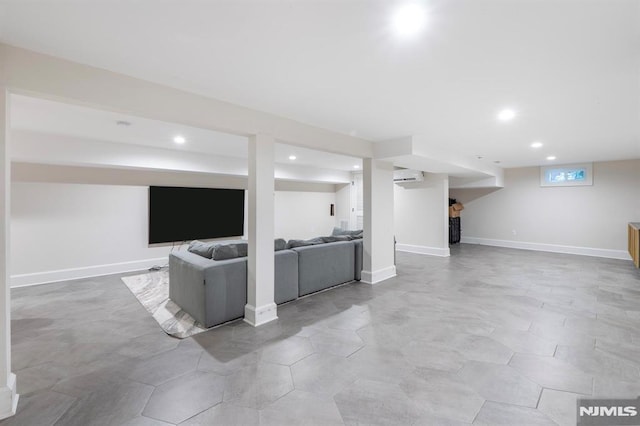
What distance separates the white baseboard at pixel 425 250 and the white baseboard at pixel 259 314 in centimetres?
549

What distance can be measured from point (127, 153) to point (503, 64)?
225 inches

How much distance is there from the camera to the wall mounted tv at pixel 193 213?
20.0 feet

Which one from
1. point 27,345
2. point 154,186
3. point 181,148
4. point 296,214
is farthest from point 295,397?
point 296,214

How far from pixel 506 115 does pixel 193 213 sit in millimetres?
6029

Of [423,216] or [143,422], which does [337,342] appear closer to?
[143,422]

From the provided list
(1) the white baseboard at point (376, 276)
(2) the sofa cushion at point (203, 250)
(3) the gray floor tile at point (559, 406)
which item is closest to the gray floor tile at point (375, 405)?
(3) the gray floor tile at point (559, 406)

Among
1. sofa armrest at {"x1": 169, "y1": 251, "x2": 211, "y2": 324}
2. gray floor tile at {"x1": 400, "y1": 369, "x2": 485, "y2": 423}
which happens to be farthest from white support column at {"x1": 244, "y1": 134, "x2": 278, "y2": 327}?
gray floor tile at {"x1": 400, "y1": 369, "x2": 485, "y2": 423}

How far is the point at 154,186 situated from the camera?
6047 mm

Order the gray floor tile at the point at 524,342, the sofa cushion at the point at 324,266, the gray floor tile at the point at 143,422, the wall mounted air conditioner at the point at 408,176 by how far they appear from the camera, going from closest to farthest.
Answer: the gray floor tile at the point at 143,422 → the gray floor tile at the point at 524,342 → the sofa cushion at the point at 324,266 → the wall mounted air conditioner at the point at 408,176

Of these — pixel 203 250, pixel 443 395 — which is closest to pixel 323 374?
pixel 443 395

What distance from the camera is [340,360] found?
2.56m

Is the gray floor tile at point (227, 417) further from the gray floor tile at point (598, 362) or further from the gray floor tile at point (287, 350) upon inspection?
the gray floor tile at point (598, 362)

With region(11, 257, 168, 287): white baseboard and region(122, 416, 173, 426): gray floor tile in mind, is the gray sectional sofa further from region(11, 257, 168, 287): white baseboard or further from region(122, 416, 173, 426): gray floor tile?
region(11, 257, 168, 287): white baseboard

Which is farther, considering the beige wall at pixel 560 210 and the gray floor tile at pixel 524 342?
the beige wall at pixel 560 210
